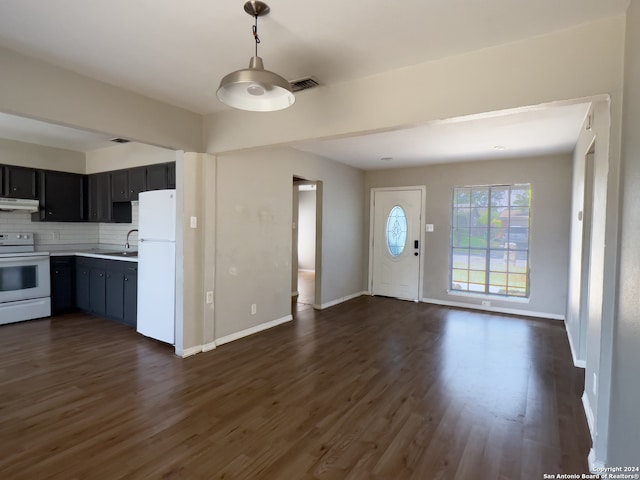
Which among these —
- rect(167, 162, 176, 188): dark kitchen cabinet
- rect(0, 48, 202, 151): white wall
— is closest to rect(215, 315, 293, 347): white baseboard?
rect(167, 162, 176, 188): dark kitchen cabinet

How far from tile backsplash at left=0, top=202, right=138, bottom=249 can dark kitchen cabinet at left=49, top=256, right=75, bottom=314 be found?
2.25 feet

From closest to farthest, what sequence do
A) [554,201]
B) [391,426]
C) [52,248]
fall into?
[391,426]
[554,201]
[52,248]

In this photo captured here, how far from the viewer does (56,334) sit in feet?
13.1

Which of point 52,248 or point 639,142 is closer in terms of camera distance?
point 639,142

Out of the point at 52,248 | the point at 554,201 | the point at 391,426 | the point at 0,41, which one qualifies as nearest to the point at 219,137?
the point at 0,41

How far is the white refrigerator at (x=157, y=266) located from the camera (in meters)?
3.59

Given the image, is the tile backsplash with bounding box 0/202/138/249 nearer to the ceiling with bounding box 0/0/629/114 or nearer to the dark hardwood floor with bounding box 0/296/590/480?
the dark hardwood floor with bounding box 0/296/590/480

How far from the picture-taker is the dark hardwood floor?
1.93 meters

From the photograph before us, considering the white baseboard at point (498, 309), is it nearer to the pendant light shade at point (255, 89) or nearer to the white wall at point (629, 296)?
the white wall at point (629, 296)

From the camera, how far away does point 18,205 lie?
4.66 metres

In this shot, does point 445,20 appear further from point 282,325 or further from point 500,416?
point 282,325

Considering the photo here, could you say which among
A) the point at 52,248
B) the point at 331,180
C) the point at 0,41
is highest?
the point at 0,41

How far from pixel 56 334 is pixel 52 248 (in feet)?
6.31

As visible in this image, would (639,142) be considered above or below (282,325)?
above
